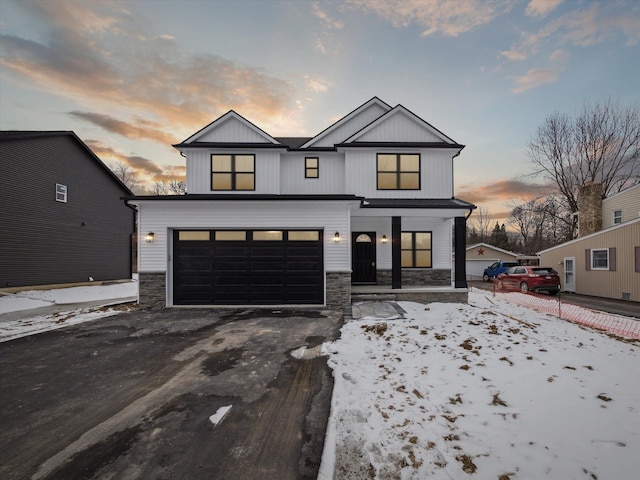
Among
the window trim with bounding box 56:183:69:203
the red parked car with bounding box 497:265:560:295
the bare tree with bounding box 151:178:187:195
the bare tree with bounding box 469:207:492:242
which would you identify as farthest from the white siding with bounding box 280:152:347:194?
the bare tree with bounding box 469:207:492:242

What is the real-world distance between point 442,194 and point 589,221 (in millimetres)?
15345

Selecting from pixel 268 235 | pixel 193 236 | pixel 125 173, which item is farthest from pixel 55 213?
pixel 125 173

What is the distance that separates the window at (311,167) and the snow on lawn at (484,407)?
914 cm

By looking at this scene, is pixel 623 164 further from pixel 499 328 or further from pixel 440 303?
pixel 499 328

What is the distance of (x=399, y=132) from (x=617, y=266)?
13434mm

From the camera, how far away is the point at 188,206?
34.1ft

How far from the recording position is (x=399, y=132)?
1309 cm

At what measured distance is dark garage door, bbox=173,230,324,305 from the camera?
34.0ft

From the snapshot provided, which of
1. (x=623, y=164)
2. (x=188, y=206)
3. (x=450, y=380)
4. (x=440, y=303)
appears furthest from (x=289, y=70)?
(x=623, y=164)

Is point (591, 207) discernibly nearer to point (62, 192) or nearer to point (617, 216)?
point (617, 216)

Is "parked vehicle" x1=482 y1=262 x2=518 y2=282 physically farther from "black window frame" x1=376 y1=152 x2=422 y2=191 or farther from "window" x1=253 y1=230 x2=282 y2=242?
"window" x1=253 y1=230 x2=282 y2=242

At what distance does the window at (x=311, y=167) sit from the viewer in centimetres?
1358

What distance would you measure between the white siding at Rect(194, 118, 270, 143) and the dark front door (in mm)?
6790

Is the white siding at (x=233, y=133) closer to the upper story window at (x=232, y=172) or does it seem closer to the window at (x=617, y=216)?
the upper story window at (x=232, y=172)
